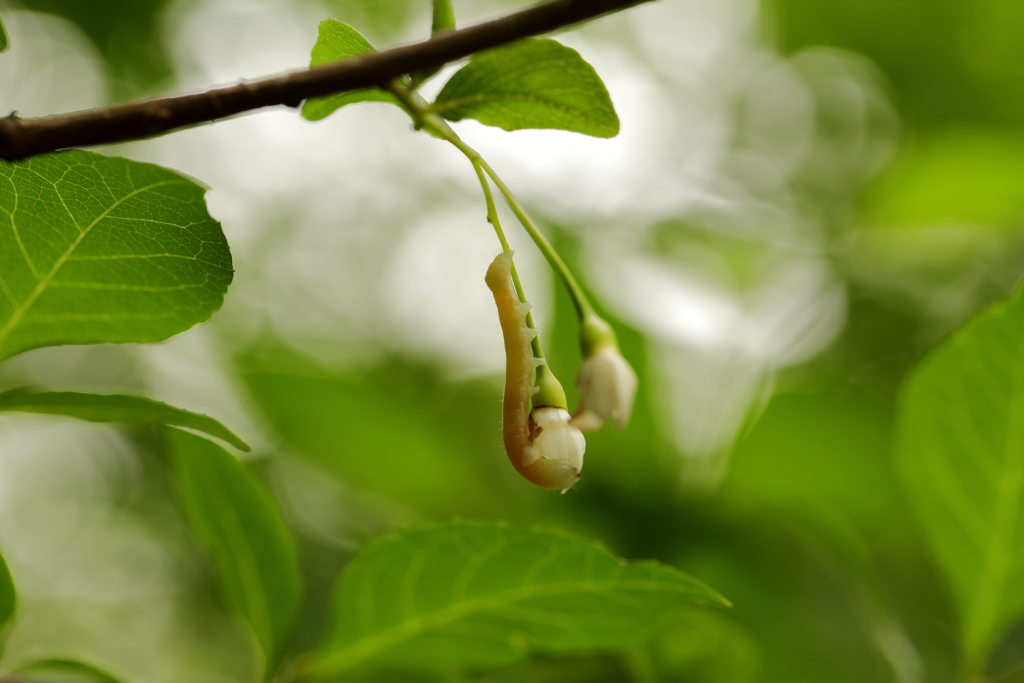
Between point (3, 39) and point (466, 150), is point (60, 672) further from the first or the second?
point (466, 150)

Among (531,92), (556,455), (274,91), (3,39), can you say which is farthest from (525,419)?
(3,39)

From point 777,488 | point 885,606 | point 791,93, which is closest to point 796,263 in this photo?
point 777,488

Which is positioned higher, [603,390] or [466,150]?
[466,150]

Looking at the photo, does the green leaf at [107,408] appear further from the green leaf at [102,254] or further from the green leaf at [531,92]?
the green leaf at [531,92]

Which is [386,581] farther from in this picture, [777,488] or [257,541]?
[777,488]

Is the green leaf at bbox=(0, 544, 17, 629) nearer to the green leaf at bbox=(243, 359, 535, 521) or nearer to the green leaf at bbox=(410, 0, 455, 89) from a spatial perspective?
the green leaf at bbox=(410, 0, 455, 89)

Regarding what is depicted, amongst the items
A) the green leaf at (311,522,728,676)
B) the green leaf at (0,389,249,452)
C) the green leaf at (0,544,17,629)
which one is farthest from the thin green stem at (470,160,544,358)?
the green leaf at (0,544,17,629)

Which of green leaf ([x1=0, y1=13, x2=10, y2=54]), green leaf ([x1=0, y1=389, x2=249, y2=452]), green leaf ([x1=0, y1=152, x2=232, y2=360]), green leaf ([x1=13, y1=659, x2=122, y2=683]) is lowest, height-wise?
green leaf ([x1=13, y1=659, x2=122, y2=683])
